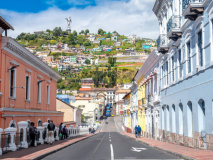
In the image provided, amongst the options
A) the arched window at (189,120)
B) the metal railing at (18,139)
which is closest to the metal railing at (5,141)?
the metal railing at (18,139)

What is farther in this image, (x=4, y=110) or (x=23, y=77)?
(x=23, y=77)

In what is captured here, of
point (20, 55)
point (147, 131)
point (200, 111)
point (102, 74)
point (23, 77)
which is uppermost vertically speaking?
point (102, 74)

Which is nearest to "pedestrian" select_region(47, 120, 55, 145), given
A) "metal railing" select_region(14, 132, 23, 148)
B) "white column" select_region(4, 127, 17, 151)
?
"metal railing" select_region(14, 132, 23, 148)

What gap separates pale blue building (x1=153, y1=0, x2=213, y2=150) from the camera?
48.9 feet

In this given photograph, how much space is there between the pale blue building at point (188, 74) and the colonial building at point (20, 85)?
Answer: 32.5 feet

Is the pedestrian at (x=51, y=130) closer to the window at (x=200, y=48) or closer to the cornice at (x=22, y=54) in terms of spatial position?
the cornice at (x=22, y=54)

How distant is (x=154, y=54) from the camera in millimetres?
28516

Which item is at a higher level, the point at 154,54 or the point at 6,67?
the point at 154,54

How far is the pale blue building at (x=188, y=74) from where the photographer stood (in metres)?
14.9

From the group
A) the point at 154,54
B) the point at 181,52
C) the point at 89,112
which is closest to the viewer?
the point at 181,52

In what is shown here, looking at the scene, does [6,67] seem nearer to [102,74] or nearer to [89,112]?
[89,112]

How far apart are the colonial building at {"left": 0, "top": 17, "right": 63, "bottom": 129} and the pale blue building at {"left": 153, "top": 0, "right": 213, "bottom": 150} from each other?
989 cm

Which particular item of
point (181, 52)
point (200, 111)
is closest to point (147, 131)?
point (181, 52)

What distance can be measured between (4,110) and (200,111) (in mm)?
10695
